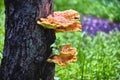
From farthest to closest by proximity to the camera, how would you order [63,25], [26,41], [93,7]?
[93,7]
[26,41]
[63,25]

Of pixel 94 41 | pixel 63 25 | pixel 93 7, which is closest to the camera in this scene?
pixel 63 25

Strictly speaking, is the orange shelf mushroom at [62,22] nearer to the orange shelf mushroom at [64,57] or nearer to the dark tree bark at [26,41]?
the dark tree bark at [26,41]

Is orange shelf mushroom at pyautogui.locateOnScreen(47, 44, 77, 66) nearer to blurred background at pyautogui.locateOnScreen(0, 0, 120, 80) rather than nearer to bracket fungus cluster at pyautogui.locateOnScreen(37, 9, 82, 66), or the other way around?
bracket fungus cluster at pyautogui.locateOnScreen(37, 9, 82, 66)

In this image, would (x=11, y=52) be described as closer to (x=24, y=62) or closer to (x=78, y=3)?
(x=24, y=62)

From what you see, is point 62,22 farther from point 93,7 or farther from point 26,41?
point 93,7

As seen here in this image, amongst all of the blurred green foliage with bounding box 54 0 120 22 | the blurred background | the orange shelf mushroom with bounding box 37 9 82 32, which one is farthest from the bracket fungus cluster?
the blurred green foliage with bounding box 54 0 120 22

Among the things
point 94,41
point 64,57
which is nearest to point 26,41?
point 64,57

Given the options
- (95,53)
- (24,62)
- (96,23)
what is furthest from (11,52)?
(96,23)
